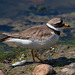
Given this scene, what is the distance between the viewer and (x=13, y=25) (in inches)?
496

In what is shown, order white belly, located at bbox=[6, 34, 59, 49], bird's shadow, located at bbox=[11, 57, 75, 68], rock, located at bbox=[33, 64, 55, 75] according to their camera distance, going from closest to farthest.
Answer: rock, located at bbox=[33, 64, 55, 75] → white belly, located at bbox=[6, 34, 59, 49] → bird's shadow, located at bbox=[11, 57, 75, 68]

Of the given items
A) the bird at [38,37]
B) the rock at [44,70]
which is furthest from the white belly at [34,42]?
the rock at [44,70]

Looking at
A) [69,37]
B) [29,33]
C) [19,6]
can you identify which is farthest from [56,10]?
[29,33]

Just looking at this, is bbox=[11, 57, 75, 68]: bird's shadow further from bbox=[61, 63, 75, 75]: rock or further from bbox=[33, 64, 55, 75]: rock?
bbox=[33, 64, 55, 75]: rock

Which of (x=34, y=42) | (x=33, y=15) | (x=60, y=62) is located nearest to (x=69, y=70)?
(x=60, y=62)

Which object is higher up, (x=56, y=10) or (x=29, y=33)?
(x=56, y=10)

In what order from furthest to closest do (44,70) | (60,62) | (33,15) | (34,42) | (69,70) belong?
(33,15)
(60,62)
(34,42)
(69,70)
(44,70)

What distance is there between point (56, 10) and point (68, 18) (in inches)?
94.0

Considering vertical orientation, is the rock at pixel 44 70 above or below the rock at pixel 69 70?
above

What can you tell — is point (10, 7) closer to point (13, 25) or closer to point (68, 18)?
point (13, 25)

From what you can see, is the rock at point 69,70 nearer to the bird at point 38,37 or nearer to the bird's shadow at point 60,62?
the bird's shadow at point 60,62

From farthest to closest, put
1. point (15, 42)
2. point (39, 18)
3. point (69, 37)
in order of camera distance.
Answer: point (39, 18) → point (69, 37) → point (15, 42)

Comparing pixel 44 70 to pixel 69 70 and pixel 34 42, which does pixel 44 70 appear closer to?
pixel 69 70

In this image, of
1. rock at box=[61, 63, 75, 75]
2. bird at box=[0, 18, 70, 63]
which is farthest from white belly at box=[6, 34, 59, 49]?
rock at box=[61, 63, 75, 75]
